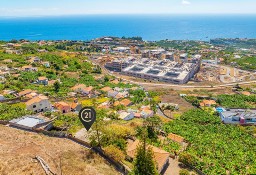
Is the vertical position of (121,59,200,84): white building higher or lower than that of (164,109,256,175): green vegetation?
lower

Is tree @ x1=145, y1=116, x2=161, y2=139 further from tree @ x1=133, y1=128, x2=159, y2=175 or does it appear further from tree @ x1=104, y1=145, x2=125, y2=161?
tree @ x1=133, y1=128, x2=159, y2=175

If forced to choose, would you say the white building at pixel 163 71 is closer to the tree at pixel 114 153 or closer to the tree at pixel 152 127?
the tree at pixel 152 127

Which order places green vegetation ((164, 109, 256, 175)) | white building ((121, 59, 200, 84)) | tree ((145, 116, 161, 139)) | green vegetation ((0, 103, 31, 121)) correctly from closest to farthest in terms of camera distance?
green vegetation ((164, 109, 256, 175))
green vegetation ((0, 103, 31, 121))
tree ((145, 116, 161, 139))
white building ((121, 59, 200, 84))

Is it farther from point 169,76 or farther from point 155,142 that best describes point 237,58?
point 155,142

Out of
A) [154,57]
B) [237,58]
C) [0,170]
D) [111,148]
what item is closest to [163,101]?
[111,148]

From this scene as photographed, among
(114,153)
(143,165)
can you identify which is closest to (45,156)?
(114,153)

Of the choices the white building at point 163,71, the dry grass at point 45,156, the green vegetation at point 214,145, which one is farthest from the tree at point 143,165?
the white building at point 163,71

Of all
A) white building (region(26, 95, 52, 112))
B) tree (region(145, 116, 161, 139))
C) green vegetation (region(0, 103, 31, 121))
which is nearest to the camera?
green vegetation (region(0, 103, 31, 121))

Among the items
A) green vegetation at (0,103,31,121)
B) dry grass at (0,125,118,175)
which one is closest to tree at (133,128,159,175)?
dry grass at (0,125,118,175)
